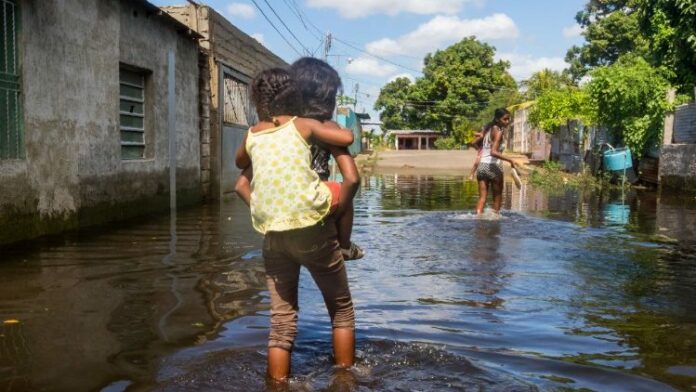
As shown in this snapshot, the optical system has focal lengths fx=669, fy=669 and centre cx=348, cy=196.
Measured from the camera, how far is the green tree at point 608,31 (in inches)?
1457

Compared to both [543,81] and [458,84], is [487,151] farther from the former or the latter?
[458,84]

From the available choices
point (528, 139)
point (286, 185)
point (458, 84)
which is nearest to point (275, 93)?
point (286, 185)

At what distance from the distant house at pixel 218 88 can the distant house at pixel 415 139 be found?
50.7 m

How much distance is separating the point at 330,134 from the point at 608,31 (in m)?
39.1

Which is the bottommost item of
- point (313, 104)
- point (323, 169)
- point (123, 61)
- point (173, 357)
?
point (173, 357)

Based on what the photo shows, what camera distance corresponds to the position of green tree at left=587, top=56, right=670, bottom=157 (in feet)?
55.7

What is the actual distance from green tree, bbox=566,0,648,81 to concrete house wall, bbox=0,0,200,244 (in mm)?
31571

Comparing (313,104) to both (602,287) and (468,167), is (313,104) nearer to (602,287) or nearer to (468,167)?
(602,287)

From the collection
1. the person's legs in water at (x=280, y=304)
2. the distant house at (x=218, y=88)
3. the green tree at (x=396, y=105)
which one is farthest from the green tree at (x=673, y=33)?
the green tree at (x=396, y=105)

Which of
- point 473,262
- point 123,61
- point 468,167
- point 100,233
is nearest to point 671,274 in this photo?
point 473,262

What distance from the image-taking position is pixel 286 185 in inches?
121

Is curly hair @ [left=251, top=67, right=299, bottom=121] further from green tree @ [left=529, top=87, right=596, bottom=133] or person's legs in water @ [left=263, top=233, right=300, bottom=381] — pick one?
green tree @ [left=529, top=87, right=596, bottom=133]

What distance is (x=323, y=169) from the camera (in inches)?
134

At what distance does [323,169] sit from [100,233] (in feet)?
18.9
